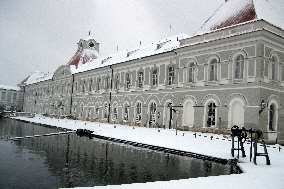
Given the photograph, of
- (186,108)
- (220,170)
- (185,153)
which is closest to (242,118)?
(186,108)

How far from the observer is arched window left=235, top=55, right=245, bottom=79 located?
1955cm

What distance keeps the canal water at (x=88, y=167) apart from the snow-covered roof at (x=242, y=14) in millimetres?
13697

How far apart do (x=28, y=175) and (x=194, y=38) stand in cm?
1870

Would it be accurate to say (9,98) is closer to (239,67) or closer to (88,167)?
(239,67)

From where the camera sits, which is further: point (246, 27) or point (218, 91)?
point (218, 91)

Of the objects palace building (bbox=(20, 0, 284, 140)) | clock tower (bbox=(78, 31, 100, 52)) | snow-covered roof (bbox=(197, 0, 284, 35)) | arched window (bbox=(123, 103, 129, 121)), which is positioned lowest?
arched window (bbox=(123, 103, 129, 121))

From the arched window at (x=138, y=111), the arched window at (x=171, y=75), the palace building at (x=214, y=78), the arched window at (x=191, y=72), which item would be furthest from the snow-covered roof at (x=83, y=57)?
the arched window at (x=191, y=72)

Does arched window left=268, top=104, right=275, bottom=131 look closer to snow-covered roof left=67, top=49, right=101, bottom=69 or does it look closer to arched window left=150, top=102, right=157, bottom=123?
arched window left=150, top=102, right=157, bottom=123

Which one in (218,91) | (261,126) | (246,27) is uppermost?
(246,27)

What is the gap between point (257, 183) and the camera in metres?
7.34

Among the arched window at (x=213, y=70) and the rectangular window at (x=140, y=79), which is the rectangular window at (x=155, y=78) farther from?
the arched window at (x=213, y=70)

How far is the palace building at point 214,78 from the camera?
18625mm

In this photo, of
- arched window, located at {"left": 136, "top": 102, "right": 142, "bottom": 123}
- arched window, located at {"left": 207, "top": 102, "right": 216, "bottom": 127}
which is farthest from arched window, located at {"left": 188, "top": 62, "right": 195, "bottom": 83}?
arched window, located at {"left": 136, "top": 102, "right": 142, "bottom": 123}

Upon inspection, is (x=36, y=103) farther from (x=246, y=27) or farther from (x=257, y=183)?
(x=257, y=183)
